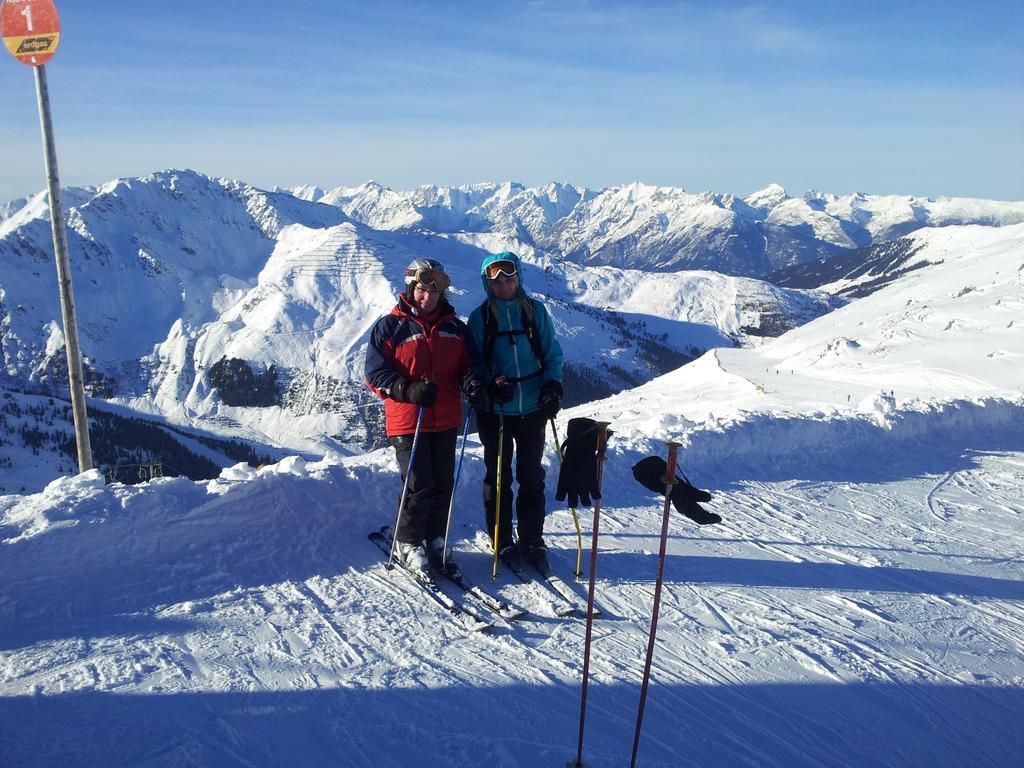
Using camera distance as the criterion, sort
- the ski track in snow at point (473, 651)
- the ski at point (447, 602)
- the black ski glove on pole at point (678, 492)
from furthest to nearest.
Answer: the ski at point (447, 602) → the black ski glove on pole at point (678, 492) → the ski track in snow at point (473, 651)

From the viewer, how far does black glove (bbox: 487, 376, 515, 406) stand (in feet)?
19.3

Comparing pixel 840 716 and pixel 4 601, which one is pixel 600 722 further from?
pixel 4 601

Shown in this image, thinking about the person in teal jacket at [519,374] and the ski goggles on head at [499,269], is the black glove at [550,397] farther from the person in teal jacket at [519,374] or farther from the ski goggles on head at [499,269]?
Answer: the ski goggles on head at [499,269]

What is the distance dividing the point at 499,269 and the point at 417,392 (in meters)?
1.36

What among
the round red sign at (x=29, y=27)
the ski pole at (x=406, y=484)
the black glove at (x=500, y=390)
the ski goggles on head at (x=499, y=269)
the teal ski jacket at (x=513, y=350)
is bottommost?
the ski pole at (x=406, y=484)

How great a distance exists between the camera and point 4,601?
5152 millimetres

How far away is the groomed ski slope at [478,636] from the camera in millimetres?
4020

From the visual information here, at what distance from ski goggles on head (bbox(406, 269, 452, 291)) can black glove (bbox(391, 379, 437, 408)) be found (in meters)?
0.86

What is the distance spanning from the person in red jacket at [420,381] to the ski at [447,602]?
10 cm

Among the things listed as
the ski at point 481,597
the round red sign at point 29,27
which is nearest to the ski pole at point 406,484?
the ski at point 481,597

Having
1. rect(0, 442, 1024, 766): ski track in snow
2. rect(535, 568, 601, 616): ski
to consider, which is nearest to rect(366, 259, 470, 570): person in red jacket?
rect(0, 442, 1024, 766): ski track in snow

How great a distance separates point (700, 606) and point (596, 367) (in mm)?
178162

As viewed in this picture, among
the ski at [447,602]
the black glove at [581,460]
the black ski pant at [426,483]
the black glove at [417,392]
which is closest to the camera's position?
the black glove at [581,460]

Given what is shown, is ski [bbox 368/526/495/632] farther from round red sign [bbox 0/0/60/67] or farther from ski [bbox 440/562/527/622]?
round red sign [bbox 0/0/60/67]
